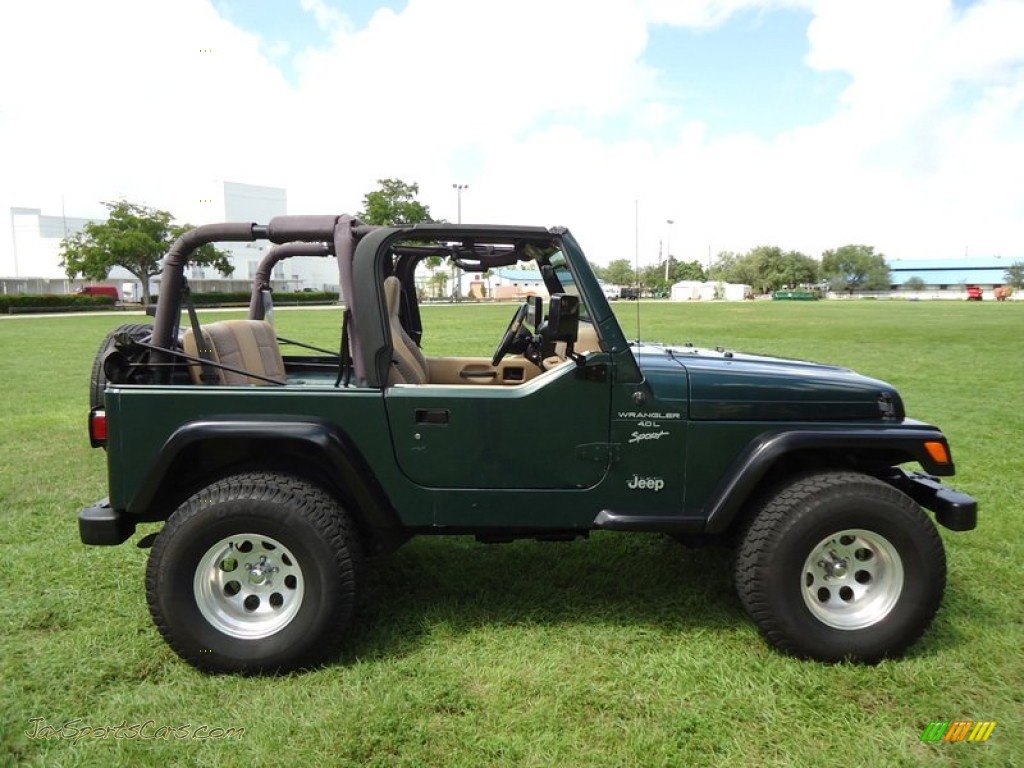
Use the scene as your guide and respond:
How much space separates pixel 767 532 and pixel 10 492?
17.9 ft

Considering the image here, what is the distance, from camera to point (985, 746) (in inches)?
103

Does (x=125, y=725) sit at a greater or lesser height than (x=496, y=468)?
lesser

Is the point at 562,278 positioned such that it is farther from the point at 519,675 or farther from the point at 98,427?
the point at 98,427

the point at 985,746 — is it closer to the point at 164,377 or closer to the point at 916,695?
the point at 916,695

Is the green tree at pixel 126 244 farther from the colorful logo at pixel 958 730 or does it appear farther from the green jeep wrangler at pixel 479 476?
the colorful logo at pixel 958 730

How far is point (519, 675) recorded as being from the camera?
3.02 meters

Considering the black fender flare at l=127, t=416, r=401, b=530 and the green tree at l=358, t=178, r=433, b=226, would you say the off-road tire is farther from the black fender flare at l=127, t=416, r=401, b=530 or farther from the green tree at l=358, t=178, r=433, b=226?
the green tree at l=358, t=178, r=433, b=226

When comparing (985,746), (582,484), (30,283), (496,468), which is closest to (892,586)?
(985,746)

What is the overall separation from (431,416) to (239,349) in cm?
119

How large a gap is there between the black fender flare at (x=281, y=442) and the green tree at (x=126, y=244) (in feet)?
158

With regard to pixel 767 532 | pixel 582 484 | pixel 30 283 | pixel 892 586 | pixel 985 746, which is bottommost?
pixel 985 746

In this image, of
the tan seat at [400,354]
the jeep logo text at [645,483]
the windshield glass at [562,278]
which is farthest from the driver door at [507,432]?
the windshield glass at [562,278]

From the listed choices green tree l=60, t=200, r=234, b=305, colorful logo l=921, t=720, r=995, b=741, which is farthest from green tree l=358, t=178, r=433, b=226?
colorful logo l=921, t=720, r=995, b=741

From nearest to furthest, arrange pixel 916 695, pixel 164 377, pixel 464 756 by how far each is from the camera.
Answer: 1. pixel 464 756
2. pixel 916 695
3. pixel 164 377
